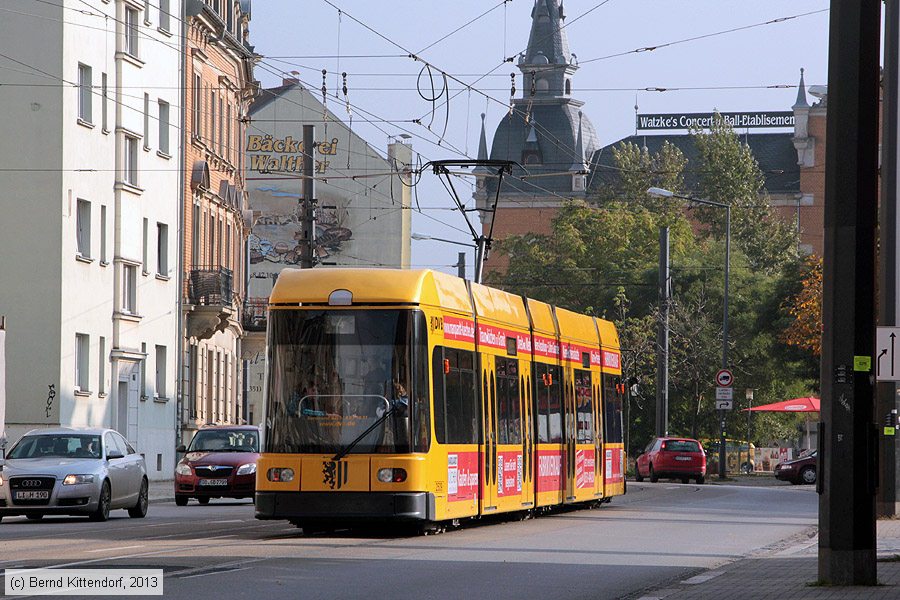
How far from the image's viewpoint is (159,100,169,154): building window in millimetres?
53250

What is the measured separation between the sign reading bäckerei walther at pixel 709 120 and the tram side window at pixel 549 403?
106 m

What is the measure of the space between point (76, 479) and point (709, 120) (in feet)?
359

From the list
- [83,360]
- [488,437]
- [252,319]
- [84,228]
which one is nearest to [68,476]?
[488,437]

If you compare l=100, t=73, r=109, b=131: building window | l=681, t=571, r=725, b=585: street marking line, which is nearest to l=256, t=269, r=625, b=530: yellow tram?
l=681, t=571, r=725, b=585: street marking line

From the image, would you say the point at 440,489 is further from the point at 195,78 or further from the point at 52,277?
the point at 195,78

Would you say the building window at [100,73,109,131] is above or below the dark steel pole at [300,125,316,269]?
above

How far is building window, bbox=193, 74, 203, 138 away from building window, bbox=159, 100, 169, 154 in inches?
87.7

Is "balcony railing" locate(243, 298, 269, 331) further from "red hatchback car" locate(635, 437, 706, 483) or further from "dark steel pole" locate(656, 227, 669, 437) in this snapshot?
"red hatchback car" locate(635, 437, 706, 483)

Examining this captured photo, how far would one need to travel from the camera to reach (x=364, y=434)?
67.5 ft

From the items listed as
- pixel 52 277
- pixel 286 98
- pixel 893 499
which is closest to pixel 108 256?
pixel 52 277

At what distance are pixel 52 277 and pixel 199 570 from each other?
1228 inches

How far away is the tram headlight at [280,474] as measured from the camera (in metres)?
20.5

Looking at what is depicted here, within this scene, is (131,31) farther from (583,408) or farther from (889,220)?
(889,220)

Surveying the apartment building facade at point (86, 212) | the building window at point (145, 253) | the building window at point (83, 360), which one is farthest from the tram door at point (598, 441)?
the building window at point (145, 253)
